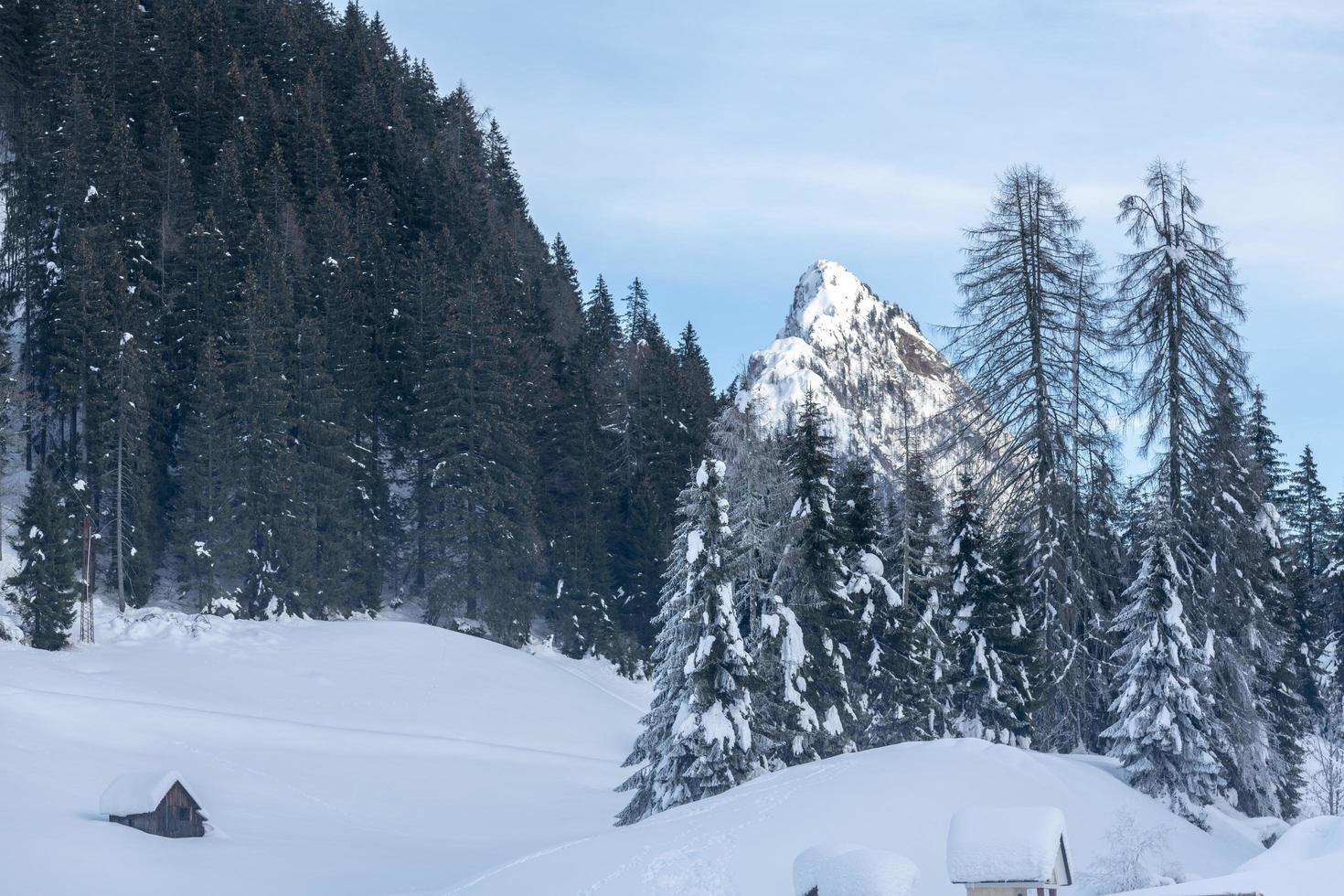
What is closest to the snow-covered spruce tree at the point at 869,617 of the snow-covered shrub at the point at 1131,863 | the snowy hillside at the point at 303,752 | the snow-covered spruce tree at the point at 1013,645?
the snow-covered spruce tree at the point at 1013,645

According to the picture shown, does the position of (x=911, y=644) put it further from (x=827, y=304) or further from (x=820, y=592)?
(x=827, y=304)

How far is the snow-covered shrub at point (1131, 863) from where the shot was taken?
1688cm

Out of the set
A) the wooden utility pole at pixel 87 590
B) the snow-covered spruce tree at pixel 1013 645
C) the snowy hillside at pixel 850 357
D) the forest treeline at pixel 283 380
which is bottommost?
the snow-covered spruce tree at pixel 1013 645

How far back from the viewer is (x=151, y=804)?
32.0 m

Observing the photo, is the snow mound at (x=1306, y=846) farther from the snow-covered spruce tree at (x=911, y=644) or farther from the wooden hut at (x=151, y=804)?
the wooden hut at (x=151, y=804)

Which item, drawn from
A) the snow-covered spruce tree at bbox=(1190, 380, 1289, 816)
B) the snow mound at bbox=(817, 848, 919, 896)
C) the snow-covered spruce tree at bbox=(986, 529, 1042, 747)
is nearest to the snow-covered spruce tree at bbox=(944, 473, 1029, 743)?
the snow-covered spruce tree at bbox=(986, 529, 1042, 747)

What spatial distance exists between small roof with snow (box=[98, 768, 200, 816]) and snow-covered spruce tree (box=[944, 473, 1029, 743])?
20818 millimetres

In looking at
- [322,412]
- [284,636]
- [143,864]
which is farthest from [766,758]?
[322,412]

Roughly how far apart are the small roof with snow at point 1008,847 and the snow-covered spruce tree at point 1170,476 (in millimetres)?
13644

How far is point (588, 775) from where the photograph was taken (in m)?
45.0

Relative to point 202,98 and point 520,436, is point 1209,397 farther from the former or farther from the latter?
point 202,98

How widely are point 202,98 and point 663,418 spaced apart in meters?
39.9

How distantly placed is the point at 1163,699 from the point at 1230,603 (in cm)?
376

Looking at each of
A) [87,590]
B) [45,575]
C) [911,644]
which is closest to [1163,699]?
[911,644]
